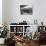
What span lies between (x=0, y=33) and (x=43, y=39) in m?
1.72

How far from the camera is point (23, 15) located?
6.31 metres

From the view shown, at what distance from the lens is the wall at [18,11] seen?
6270 mm

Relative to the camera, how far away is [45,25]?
6.21 metres

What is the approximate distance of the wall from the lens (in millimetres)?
6270

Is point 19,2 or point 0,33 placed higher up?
point 19,2

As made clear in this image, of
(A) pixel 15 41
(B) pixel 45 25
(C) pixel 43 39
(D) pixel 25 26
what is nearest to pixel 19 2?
(D) pixel 25 26

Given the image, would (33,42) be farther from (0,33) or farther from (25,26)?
(25,26)

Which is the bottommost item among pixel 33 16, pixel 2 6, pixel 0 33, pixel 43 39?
pixel 43 39

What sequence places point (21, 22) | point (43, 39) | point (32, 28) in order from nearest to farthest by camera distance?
point (43, 39) → point (32, 28) → point (21, 22)

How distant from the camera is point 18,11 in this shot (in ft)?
20.7

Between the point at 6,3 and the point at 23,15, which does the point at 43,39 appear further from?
the point at 6,3

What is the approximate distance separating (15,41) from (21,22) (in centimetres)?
246

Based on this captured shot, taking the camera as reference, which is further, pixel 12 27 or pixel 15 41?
pixel 12 27

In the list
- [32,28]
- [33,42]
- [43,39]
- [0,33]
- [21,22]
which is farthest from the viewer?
[21,22]
